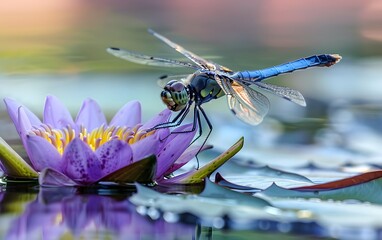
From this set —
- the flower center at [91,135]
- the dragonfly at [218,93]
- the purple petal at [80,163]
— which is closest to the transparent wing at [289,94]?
the dragonfly at [218,93]

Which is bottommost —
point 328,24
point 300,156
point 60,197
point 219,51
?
point 60,197

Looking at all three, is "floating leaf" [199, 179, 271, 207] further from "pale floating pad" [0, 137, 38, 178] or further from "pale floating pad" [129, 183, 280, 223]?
"pale floating pad" [0, 137, 38, 178]

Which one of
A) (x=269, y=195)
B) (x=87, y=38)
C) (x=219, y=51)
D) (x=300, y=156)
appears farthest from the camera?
(x=87, y=38)

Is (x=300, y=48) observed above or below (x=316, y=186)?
above

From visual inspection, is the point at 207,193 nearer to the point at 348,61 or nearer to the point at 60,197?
the point at 60,197

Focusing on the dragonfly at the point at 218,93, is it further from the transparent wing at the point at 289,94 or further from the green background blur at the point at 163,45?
the green background blur at the point at 163,45

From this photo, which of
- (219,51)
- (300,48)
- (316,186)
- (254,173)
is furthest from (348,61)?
(316,186)

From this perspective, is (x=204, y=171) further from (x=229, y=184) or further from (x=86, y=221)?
(x=86, y=221)
